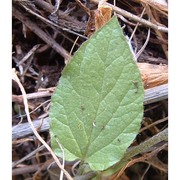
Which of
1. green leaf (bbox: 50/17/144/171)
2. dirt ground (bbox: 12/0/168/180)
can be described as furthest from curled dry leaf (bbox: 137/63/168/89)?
green leaf (bbox: 50/17/144/171)

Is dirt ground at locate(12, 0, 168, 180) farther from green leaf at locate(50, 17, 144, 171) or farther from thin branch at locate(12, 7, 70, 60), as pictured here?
green leaf at locate(50, 17, 144, 171)

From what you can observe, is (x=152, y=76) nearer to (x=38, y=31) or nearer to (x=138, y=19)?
(x=138, y=19)

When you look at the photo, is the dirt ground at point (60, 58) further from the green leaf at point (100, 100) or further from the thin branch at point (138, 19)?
the green leaf at point (100, 100)

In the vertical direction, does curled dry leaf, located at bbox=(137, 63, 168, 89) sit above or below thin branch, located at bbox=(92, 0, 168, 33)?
below

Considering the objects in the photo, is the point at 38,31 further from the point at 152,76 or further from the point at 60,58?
the point at 152,76

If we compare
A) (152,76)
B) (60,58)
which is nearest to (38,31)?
(60,58)

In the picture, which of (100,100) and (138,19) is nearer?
(100,100)
